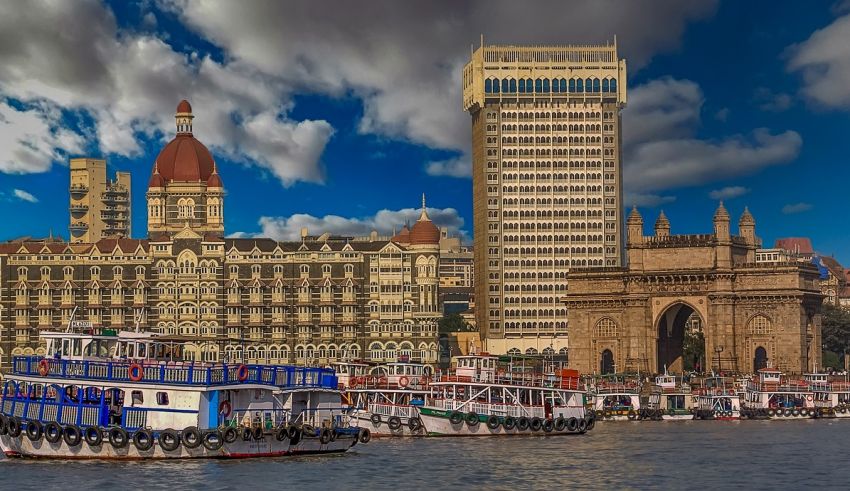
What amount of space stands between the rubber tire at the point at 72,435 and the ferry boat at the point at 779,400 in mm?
79451

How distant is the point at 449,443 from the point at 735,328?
8165cm

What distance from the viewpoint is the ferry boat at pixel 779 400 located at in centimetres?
15262

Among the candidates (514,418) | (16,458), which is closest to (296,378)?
(16,458)

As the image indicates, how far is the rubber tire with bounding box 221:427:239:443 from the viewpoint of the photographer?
298 ft

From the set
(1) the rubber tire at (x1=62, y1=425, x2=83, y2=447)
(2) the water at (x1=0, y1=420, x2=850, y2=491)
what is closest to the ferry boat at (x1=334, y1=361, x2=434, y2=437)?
(2) the water at (x1=0, y1=420, x2=850, y2=491)

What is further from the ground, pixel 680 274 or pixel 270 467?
pixel 680 274

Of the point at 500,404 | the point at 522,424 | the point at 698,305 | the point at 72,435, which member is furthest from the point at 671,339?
the point at 72,435

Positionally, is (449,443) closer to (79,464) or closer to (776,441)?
(776,441)

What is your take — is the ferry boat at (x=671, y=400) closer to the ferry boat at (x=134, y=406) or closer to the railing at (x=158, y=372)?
the ferry boat at (x=134, y=406)

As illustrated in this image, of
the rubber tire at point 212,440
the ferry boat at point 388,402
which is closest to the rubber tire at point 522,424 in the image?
the ferry boat at point 388,402

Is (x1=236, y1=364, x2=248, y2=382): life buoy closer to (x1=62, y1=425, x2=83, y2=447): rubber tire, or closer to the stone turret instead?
(x1=62, y1=425, x2=83, y2=447): rubber tire

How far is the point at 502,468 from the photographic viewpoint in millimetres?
94438

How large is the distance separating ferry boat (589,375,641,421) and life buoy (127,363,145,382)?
220ft

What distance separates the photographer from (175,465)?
88.9m
